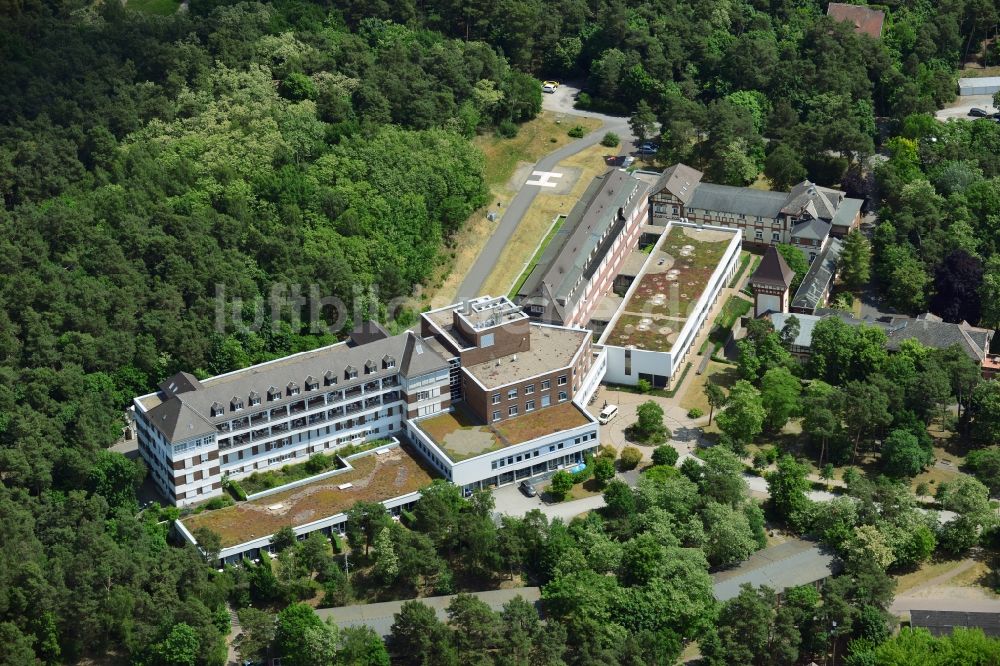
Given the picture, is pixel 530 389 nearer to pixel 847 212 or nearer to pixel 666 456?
pixel 666 456

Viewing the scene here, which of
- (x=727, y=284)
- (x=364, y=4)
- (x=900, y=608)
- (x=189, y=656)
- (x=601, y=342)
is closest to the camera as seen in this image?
(x=189, y=656)

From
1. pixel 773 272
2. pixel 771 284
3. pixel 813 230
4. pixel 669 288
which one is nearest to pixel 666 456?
pixel 669 288

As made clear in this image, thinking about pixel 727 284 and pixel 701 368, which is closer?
pixel 701 368

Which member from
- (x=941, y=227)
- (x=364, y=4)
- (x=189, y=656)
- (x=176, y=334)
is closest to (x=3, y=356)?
(x=176, y=334)

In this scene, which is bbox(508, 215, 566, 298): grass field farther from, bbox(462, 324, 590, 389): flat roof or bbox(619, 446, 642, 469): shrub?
bbox(619, 446, 642, 469): shrub

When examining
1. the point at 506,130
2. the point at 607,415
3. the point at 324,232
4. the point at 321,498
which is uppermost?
the point at 324,232

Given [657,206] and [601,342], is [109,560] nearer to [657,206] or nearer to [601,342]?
[601,342]
